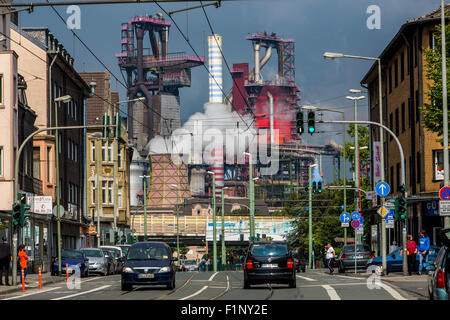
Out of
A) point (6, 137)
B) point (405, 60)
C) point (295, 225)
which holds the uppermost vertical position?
point (405, 60)

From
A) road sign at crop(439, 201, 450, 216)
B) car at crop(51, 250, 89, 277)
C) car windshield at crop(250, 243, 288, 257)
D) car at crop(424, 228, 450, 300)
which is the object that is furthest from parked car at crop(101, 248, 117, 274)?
car at crop(424, 228, 450, 300)

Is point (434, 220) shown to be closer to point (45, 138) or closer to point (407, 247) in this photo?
point (407, 247)

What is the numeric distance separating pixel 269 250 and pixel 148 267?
381cm

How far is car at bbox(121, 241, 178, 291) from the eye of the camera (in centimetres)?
2973

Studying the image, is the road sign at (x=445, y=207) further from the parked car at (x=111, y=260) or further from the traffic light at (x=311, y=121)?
the parked car at (x=111, y=260)

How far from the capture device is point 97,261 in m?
49.7

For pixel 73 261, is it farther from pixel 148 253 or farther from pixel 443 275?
pixel 443 275

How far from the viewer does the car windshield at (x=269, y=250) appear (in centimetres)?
3000

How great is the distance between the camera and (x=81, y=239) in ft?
253

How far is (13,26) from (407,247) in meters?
31.8

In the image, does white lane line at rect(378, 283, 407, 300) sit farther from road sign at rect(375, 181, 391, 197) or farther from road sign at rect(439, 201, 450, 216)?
road sign at rect(375, 181, 391, 197)

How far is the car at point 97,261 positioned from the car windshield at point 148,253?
18.7 meters

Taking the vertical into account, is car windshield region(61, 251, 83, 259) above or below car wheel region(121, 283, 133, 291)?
below
